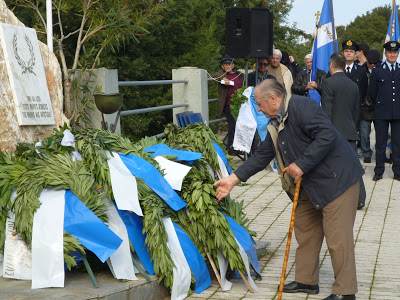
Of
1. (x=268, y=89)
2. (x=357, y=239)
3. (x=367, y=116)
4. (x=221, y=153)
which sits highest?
(x=268, y=89)

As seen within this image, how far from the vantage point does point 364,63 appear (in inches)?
564

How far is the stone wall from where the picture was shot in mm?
6957

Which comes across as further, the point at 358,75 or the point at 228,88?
the point at 228,88

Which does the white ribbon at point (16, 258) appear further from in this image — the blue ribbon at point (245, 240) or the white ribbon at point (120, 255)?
the blue ribbon at point (245, 240)

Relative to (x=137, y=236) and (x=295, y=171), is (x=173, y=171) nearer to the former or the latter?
(x=137, y=236)

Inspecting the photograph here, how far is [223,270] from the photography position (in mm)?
5973

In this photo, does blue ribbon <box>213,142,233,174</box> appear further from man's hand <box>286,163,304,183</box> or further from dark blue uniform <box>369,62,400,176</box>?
dark blue uniform <box>369,62,400,176</box>

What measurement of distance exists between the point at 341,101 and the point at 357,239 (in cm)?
263

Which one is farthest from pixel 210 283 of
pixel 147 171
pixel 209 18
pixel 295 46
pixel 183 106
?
pixel 295 46

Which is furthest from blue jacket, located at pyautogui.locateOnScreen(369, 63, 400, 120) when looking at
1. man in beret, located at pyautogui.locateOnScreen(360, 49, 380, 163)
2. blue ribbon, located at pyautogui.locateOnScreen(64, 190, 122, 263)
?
blue ribbon, located at pyautogui.locateOnScreen(64, 190, 122, 263)

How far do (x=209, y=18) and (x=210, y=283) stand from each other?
576 inches

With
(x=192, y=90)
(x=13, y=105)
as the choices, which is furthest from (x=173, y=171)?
(x=192, y=90)

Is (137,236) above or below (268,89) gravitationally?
below

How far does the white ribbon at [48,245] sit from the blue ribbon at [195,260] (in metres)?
1.03
